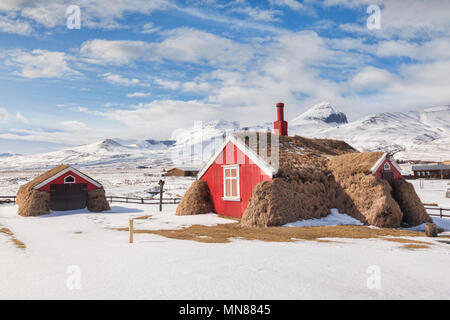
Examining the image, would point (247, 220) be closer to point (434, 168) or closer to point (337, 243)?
point (337, 243)

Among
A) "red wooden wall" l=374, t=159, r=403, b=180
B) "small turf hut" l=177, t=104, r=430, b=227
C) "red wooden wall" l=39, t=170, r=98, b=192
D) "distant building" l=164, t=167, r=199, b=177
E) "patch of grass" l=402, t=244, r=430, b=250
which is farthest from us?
"distant building" l=164, t=167, r=199, b=177

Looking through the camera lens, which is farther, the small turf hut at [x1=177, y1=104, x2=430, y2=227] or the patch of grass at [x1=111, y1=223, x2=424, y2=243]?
the small turf hut at [x1=177, y1=104, x2=430, y2=227]

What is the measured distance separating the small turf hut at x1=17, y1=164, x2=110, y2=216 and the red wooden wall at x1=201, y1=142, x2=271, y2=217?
10102mm

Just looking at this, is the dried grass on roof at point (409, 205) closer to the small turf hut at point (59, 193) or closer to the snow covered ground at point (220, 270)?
the snow covered ground at point (220, 270)

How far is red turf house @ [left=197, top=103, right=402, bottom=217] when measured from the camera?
15.9m

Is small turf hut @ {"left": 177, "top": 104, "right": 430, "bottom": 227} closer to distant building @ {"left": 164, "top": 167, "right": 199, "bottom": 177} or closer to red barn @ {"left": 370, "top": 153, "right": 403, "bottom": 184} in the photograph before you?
red barn @ {"left": 370, "top": 153, "right": 403, "bottom": 184}

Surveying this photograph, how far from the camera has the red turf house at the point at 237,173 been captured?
52.1 feet

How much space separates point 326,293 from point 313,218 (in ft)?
33.0

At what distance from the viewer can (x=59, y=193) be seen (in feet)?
75.0

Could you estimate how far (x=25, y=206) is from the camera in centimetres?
2080

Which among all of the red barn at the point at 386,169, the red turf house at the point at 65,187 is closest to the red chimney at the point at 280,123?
the red barn at the point at 386,169

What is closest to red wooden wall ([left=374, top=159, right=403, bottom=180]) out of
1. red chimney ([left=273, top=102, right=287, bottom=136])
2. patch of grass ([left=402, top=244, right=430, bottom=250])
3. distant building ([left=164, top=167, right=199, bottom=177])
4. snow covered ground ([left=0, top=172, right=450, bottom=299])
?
patch of grass ([left=402, top=244, right=430, bottom=250])

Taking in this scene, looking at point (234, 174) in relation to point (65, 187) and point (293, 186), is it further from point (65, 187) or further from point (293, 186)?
point (65, 187)

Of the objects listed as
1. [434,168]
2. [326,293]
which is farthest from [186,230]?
[434,168]
